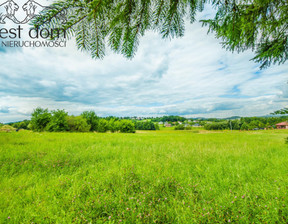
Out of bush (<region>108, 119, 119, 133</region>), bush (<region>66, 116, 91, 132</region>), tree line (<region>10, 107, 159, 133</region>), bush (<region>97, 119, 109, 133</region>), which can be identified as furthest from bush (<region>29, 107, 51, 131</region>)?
bush (<region>108, 119, 119, 133</region>)

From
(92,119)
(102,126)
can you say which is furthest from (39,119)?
(102,126)

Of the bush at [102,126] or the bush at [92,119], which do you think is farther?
the bush at [102,126]

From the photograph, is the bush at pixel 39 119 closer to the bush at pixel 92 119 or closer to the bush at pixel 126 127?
the bush at pixel 92 119

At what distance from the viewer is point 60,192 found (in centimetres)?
254

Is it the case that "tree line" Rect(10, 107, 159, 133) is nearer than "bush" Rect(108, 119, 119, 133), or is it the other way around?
"tree line" Rect(10, 107, 159, 133)

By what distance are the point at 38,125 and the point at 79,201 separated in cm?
3622

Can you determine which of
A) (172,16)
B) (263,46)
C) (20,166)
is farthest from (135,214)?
(20,166)

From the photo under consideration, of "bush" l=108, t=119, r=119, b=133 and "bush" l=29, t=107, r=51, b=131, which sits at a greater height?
"bush" l=29, t=107, r=51, b=131

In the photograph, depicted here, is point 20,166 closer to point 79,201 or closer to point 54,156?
point 54,156

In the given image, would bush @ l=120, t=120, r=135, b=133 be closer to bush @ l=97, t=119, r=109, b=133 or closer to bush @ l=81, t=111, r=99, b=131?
bush @ l=97, t=119, r=109, b=133

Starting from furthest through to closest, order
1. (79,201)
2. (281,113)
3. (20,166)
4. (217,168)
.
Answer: (20,166) < (217,168) < (79,201) < (281,113)

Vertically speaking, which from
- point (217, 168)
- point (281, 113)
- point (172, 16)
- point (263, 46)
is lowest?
point (217, 168)

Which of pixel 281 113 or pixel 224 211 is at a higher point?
pixel 281 113

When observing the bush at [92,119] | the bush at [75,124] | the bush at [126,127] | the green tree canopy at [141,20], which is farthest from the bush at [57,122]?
the green tree canopy at [141,20]
